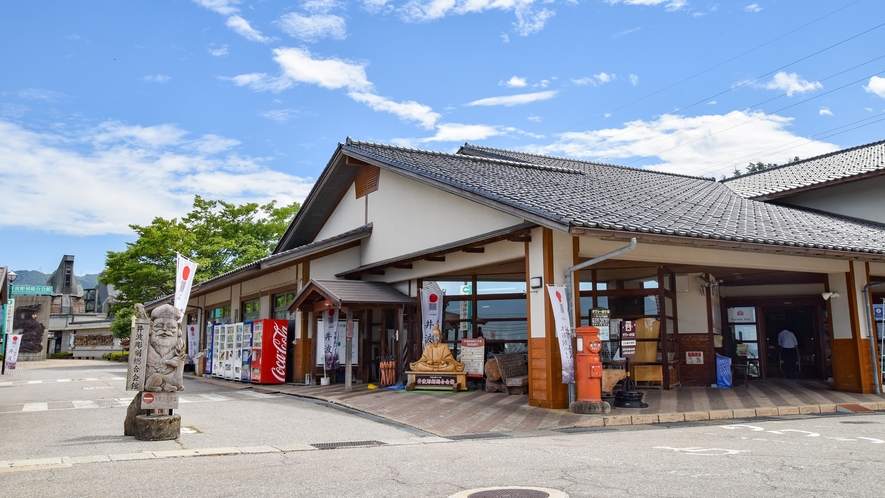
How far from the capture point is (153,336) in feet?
27.5

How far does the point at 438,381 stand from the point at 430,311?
171cm

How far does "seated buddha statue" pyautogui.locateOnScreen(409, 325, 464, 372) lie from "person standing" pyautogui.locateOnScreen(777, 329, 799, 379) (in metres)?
9.94

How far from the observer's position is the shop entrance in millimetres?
17812

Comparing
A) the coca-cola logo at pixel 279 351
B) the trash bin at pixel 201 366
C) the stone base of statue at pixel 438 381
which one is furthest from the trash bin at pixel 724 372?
the trash bin at pixel 201 366

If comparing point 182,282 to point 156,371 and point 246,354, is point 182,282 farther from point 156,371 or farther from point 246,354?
point 246,354

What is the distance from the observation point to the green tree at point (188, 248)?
34550 mm

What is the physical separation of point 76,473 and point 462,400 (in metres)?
7.59

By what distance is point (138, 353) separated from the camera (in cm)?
830

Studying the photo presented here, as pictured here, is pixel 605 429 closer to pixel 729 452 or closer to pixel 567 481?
pixel 729 452

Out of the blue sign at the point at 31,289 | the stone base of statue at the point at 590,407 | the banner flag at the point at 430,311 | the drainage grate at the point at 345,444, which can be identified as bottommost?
the drainage grate at the point at 345,444

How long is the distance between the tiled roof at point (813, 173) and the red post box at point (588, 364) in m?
11.4

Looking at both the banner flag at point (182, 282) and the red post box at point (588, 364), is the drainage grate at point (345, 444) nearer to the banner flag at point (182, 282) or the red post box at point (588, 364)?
the banner flag at point (182, 282)

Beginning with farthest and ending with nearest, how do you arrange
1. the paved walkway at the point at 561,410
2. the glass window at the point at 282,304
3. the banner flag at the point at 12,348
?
the banner flag at the point at 12,348
the glass window at the point at 282,304
the paved walkway at the point at 561,410

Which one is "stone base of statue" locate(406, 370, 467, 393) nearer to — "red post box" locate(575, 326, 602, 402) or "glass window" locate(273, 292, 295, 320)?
"red post box" locate(575, 326, 602, 402)
